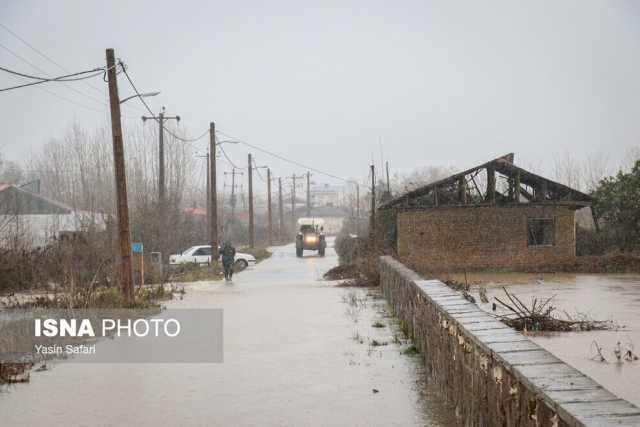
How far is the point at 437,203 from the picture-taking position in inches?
1380

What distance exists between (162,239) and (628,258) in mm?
20635

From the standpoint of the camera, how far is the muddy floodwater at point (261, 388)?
845cm

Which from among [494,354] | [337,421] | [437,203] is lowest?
[337,421]

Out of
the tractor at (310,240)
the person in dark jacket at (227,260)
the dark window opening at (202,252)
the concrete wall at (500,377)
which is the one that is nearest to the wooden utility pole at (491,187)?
the person in dark jacket at (227,260)

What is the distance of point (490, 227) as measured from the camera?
3500 cm

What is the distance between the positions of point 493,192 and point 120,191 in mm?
19878

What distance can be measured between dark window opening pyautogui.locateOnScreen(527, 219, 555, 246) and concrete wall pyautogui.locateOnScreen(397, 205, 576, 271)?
0.71 feet

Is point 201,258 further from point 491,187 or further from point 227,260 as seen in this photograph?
point 491,187

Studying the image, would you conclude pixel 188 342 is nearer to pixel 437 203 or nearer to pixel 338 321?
pixel 338 321

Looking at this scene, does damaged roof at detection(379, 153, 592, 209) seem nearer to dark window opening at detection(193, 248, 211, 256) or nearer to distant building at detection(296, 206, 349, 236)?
dark window opening at detection(193, 248, 211, 256)

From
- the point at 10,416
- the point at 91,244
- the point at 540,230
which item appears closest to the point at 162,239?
the point at 91,244

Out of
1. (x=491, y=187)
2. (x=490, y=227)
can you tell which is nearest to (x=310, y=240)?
(x=490, y=227)

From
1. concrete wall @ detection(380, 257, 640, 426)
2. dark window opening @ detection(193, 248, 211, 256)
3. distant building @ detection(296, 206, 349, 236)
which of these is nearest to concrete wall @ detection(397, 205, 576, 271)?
dark window opening @ detection(193, 248, 211, 256)

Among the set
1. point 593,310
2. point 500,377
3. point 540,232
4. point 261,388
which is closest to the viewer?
point 500,377
